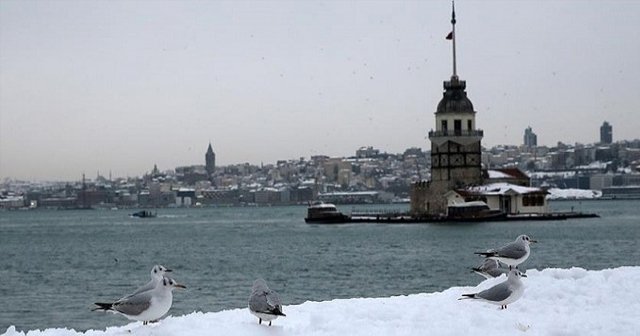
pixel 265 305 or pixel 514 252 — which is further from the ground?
pixel 514 252

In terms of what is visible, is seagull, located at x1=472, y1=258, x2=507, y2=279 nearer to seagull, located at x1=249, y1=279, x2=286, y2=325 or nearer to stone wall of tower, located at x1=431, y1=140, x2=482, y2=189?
seagull, located at x1=249, y1=279, x2=286, y2=325

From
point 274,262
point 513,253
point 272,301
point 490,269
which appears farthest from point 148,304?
point 274,262

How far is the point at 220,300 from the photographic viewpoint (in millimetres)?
32625

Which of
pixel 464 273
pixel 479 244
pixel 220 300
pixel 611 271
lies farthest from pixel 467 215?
pixel 611 271

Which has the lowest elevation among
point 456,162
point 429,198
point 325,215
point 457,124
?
point 325,215

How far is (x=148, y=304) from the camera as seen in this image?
37.7 ft

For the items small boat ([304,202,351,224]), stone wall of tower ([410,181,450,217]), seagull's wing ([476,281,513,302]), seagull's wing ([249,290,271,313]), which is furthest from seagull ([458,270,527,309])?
small boat ([304,202,351,224])

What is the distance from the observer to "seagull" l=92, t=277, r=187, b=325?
37.7 ft

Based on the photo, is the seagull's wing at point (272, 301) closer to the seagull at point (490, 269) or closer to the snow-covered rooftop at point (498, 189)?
the seagull at point (490, 269)

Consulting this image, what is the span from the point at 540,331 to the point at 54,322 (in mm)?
18283

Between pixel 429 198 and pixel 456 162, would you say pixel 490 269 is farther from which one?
pixel 429 198

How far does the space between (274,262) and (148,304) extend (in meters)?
38.1

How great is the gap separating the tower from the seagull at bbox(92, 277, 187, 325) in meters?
75.8

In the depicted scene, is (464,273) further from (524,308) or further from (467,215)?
(467,215)
